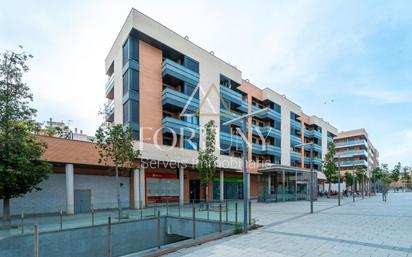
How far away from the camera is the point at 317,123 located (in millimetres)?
63531

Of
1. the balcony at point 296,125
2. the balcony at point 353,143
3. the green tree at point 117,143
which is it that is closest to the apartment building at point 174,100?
the green tree at point 117,143

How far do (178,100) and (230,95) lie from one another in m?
9.49

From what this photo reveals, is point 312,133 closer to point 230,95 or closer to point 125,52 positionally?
point 230,95

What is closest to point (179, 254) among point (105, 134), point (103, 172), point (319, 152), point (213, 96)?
point (105, 134)

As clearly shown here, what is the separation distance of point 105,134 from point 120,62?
11.4m

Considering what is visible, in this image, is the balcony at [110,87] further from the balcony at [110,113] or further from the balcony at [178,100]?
the balcony at [178,100]

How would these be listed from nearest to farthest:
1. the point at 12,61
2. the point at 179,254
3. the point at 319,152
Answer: the point at 179,254 → the point at 12,61 → the point at 319,152

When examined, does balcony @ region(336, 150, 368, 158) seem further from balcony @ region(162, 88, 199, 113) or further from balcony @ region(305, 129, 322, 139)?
balcony @ region(162, 88, 199, 113)

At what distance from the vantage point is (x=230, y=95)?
36344 millimetres

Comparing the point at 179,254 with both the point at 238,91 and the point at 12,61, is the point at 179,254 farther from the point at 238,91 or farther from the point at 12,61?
the point at 238,91

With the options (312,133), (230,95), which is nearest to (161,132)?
(230,95)

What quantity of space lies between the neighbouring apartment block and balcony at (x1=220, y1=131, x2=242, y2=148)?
0.41 feet

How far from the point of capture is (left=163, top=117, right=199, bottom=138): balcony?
1091 inches

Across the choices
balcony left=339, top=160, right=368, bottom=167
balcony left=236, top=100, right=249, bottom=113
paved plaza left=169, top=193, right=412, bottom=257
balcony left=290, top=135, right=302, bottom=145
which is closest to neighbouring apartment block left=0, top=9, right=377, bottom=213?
balcony left=236, top=100, right=249, bottom=113
